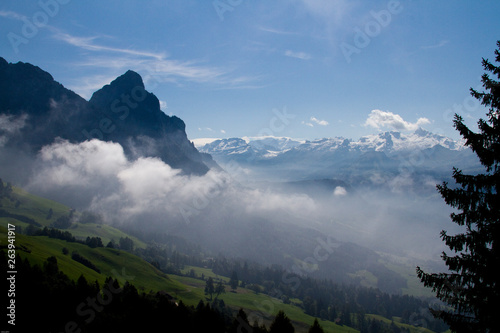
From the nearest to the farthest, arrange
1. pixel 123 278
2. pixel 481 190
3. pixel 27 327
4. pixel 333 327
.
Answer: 1. pixel 481 190
2. pixel 27 327
3. pixel 123 278
4. pixel 333 327

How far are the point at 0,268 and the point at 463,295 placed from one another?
66.8 meters

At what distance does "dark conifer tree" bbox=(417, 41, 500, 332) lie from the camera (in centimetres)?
1541

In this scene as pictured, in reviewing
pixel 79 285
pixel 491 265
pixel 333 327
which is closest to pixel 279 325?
pixel 79 285

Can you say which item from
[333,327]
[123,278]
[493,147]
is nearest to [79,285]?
[493,147]

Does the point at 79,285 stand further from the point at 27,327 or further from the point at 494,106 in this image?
the point at 494,106

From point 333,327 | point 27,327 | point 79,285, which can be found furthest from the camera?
point 333,327

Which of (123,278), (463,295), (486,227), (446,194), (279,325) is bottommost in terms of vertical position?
(123,278)

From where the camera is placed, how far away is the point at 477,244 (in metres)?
16.0

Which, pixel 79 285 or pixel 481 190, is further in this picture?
pixel 79 285

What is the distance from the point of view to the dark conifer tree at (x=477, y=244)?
15414mm

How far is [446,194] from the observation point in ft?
52.5

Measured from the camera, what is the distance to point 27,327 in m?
50.9

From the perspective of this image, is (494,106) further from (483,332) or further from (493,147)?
(483,332)

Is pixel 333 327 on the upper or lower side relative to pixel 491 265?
lower
